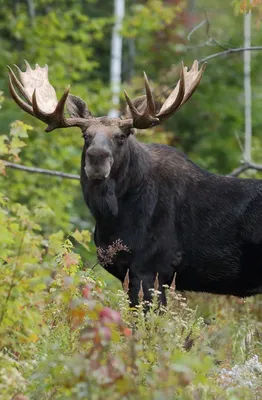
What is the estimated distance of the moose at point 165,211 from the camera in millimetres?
8469

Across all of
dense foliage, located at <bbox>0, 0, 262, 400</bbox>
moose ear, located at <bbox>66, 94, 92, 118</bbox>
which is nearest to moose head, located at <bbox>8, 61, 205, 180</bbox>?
moose ear, located at <bbox>66, 94, 92, 118</bbox>

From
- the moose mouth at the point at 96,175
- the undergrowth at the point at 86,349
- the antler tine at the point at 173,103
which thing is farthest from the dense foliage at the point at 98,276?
the antler tine at the point at 173,103

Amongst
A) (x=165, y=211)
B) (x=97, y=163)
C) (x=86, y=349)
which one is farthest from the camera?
(x=165, y=211)

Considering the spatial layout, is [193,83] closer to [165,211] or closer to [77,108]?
[77,108]

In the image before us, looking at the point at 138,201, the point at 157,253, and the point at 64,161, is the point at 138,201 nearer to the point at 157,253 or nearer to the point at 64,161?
the point at 157,253

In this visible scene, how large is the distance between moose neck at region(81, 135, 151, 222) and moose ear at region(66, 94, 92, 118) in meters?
0.50

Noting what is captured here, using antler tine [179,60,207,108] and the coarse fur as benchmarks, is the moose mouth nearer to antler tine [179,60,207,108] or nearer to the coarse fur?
the coarse fur

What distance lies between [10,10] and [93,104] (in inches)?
102

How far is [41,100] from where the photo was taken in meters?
9.27

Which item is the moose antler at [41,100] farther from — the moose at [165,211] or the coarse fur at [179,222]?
the coarse fur at [179,222]

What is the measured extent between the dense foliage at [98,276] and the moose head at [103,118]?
628 mm

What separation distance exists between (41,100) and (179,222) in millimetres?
1717

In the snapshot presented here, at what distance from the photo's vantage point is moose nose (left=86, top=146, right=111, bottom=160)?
807cm

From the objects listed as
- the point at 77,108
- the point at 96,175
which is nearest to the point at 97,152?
the point at 96,175
